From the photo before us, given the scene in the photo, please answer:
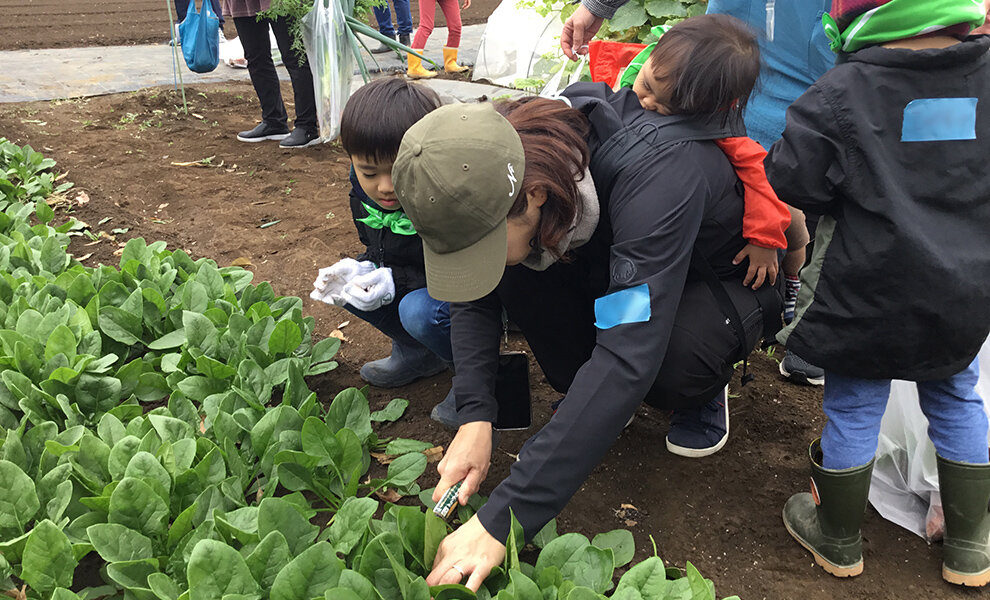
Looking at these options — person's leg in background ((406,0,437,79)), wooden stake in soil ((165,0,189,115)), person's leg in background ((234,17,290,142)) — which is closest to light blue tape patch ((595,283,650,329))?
person's leg in background ((234,17,290,142))

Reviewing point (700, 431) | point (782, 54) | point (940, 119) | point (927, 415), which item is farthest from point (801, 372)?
point (940, 119)

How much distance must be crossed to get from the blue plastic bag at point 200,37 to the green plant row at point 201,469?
8.46 feet

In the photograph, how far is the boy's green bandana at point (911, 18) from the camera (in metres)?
1.40

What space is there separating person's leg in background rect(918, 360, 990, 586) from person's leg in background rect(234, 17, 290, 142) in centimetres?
407

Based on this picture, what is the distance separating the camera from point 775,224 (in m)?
1.71

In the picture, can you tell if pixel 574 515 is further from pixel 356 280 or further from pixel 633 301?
pixel 356 280

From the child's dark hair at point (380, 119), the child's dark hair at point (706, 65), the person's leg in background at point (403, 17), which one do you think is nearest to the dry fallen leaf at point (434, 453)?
the child's dark hair at point (380, 119)

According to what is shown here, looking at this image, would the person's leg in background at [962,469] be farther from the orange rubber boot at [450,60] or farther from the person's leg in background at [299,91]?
the orange rubber boot at [450,60]

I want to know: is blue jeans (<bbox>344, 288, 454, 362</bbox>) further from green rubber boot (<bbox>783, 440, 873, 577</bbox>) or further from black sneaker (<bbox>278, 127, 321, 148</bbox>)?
black sneaker (<bbox>278, 127, 321, 148</bbox>)

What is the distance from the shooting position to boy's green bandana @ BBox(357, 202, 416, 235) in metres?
2.20

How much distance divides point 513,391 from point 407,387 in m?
0.52

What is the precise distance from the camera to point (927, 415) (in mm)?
1675

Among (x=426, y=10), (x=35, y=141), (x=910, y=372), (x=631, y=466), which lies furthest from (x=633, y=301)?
(x=426, y=10)

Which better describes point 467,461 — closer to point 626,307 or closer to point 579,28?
point 626,307
